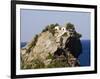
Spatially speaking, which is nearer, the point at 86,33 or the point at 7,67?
the point at 7,67

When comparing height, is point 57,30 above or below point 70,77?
above

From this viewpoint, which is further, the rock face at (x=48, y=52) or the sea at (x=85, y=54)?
the sea at (x=85, y=54)

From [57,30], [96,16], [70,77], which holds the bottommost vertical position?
[70,77]

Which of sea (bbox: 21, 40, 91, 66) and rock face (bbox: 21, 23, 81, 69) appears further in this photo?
sea (bbox: 21, 40, 91, 66)

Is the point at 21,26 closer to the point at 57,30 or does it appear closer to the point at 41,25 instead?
the point at 41,25

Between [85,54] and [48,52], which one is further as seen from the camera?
[85,54]

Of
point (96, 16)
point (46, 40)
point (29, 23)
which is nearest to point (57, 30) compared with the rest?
point (46, 40)

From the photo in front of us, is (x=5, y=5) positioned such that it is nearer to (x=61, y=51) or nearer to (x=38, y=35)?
(x=38, y=35)
